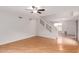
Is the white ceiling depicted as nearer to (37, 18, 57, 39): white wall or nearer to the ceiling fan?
the ceiling fan

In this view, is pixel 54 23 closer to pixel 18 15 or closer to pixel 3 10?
pixel 18 15

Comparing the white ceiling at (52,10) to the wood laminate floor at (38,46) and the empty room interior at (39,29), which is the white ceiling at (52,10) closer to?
the empty room interior at (39,29)

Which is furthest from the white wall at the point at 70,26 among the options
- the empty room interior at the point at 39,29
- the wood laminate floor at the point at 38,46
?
the wood laminate floor at the point at 38,46

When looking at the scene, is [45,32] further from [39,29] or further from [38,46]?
[38,46]

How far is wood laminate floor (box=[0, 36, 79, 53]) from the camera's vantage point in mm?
1631

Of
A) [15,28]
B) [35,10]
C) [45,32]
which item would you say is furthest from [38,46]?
[35,10]

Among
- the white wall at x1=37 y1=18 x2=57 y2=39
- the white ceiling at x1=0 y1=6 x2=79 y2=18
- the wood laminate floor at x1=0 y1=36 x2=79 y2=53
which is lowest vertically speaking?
the wood laminate floor at x1=0 y1=36 x2=79 y2=53

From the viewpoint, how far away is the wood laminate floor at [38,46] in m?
1.63

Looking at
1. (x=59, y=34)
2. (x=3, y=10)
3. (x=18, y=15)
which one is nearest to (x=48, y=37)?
(x=59, y=34)

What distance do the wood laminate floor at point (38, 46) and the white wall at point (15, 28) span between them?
0.08 meters

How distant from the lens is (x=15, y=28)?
5.35ft

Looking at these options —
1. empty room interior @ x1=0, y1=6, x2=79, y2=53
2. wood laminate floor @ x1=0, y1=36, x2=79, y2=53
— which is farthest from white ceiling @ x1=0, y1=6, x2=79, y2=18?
wood laminate floor @ x1=0, y1=36, x2=79, y2=53

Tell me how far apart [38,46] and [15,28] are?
1.35ft

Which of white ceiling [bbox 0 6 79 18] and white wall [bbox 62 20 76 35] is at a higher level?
white ceiling [bbox 0 6 79 18]
